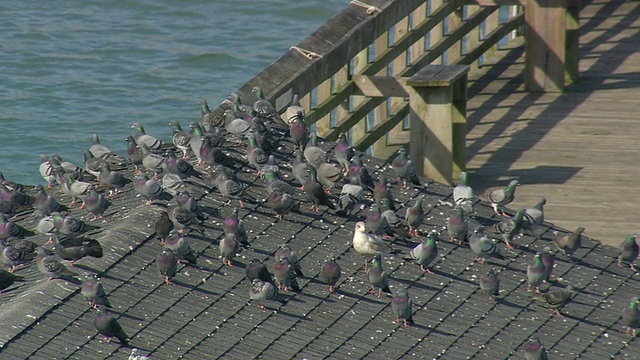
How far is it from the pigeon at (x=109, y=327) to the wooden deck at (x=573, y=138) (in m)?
5.28

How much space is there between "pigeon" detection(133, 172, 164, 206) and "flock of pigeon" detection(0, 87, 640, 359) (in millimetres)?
12

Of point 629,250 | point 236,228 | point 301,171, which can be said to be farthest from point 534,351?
point 301,171

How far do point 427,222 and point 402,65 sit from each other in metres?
4.81

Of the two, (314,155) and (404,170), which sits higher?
(314,155)

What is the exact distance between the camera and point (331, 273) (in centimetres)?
1118

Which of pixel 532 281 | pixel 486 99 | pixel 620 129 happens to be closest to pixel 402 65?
pixel 486 99

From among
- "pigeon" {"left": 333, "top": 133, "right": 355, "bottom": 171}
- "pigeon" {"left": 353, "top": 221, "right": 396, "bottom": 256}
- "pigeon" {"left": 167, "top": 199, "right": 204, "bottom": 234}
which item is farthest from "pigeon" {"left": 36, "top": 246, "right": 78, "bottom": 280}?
"pigeon" {"left": 333, "top": 133, "right": 355, "bottom": 171}

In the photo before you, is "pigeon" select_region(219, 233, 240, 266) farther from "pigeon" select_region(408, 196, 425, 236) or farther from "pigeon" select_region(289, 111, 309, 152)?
"pigeon" select_region(289, 111, 309, 152)

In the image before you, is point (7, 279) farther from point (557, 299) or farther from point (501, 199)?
point (501, 199)

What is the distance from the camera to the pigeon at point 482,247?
39.7 ft

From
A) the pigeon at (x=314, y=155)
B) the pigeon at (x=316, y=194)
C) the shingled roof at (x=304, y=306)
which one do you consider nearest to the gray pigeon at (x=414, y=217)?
the shingled roof at (x=304, y=306)

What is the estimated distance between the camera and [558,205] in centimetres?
1459

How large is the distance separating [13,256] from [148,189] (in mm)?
1429

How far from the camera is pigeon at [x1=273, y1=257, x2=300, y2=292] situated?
434 inches
